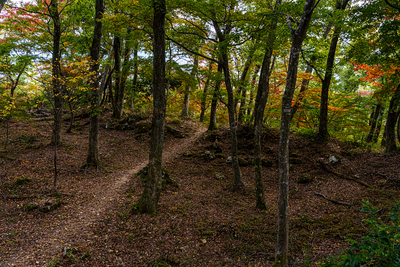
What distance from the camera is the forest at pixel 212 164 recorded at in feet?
15.5

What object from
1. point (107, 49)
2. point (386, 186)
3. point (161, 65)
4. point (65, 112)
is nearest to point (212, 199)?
point (161, 65)

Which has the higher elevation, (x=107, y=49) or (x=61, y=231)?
(x=107, y=49)

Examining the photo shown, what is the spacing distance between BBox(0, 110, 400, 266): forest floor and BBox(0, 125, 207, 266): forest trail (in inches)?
1.0

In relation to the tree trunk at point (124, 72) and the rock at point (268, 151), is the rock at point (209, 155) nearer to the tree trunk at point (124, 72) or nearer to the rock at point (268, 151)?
the rock at point (268, 151)

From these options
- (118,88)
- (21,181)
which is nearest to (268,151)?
(21,181)

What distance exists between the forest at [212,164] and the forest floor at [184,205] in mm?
47

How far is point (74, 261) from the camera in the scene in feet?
14.7

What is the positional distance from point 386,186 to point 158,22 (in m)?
9.42

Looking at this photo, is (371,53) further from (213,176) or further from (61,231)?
(61,231)

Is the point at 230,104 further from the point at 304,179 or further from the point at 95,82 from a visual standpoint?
the point at 95,82

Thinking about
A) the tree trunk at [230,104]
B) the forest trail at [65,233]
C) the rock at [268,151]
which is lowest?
the forest trail at [65,233]

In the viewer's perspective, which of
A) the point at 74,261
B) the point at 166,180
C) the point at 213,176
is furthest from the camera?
the point at 213,176

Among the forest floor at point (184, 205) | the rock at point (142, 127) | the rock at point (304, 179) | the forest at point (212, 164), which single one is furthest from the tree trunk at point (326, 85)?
the rock at point (142, 127)

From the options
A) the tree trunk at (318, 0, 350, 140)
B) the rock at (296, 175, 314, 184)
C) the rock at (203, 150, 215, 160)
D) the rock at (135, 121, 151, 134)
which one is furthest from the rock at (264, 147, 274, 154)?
the rock at (135, 121, 151, 134)
